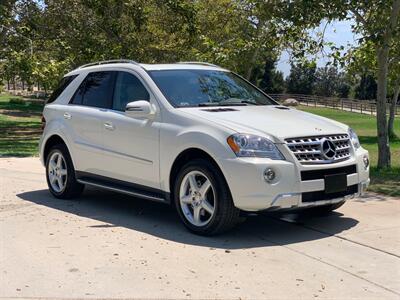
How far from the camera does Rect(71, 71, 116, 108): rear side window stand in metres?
7.59

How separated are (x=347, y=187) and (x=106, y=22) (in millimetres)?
13785

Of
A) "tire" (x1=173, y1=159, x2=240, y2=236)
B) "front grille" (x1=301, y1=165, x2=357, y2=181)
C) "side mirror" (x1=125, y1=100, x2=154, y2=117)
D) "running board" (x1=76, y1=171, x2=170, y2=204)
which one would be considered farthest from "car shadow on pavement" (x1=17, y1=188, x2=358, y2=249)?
"side mirror" (x1=125, y1=100, x2=154, y2=117)

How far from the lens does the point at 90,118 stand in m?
7.59

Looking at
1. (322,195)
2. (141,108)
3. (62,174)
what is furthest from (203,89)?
(62,174)

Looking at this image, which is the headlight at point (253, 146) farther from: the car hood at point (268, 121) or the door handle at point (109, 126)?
A: the door handle at point (109, 126)

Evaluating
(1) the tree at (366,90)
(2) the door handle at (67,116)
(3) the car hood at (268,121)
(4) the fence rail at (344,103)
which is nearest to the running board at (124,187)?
(2) the door handle at (67,116)

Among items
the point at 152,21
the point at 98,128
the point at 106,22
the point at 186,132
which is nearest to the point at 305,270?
the point at 186,132

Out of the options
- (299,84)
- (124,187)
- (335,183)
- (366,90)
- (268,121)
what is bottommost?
(124,187)

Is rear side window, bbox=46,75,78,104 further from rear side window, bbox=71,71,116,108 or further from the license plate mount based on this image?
the license plate mount

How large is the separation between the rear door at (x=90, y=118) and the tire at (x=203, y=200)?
1.48 meters

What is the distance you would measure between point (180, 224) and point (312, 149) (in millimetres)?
1722

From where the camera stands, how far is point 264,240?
6117 millimetres

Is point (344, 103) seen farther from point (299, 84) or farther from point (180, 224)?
point (180, 224)

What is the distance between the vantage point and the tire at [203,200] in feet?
19.5
